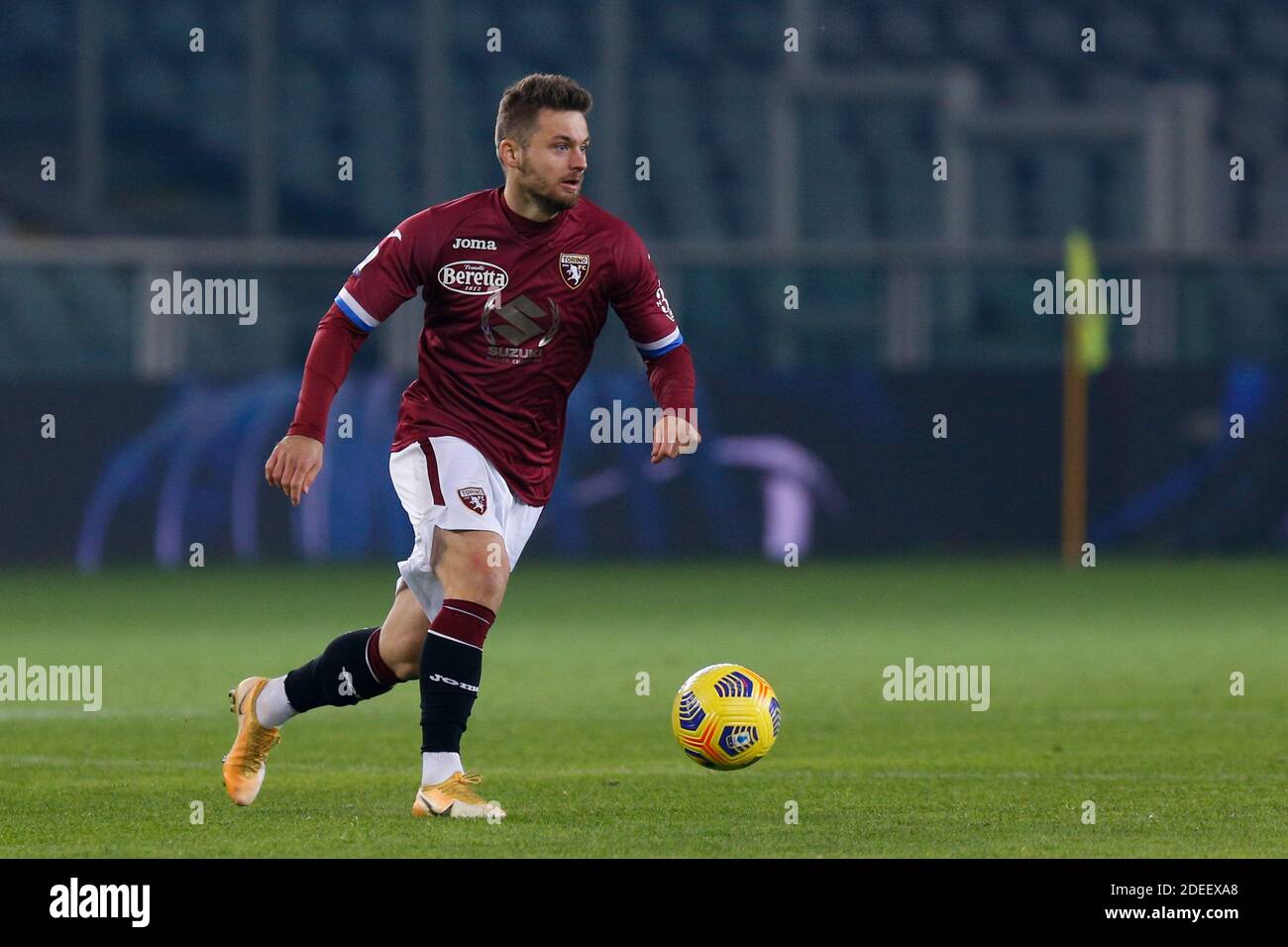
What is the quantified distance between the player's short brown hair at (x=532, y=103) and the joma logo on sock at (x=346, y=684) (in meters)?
1.63

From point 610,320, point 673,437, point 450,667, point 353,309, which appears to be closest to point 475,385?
point 353,309

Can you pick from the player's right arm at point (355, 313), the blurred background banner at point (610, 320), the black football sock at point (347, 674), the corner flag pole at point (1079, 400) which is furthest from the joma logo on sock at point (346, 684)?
the corner flag pole at point (1079, 400)

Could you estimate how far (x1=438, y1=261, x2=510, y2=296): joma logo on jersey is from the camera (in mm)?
6742

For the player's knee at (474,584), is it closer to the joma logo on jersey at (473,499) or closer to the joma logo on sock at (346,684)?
the joma logo on jersey at (473,499)

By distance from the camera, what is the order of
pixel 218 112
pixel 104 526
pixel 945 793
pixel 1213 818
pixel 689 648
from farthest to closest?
pixel 218 112 → pixel 104 526 → pixel 689 648 → pixel 945 793 → pixel 1213 818

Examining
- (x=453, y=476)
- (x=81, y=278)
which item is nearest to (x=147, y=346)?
(x=81, y=278)

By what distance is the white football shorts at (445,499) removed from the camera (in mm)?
6641

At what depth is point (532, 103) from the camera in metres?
6.68

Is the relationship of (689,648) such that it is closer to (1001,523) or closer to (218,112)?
(1001,523)

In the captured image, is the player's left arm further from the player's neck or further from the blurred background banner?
the blurred background banner

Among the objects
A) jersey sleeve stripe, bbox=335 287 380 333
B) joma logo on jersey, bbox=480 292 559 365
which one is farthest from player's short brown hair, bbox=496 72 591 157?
jersey sleeve stripe, bbox=335 287 380 333
